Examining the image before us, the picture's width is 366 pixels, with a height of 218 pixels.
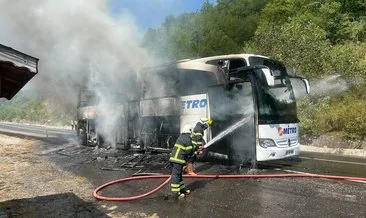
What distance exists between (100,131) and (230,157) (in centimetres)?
694

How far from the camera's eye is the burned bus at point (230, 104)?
966 cm

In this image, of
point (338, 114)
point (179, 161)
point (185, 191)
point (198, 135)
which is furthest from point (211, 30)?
point (179, 161)

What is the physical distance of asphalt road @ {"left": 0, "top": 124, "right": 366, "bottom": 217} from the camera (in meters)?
6.25

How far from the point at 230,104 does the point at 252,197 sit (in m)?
3.52

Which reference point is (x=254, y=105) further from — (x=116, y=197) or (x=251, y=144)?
(x=116, y=197)

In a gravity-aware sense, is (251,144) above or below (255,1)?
below

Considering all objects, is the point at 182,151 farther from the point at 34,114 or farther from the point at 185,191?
the point at 34,114

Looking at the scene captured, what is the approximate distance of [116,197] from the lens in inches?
300

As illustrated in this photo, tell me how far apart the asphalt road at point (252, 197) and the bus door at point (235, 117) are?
50 cm

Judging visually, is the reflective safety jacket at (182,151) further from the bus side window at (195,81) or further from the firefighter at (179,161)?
the bus side window at (195,81)

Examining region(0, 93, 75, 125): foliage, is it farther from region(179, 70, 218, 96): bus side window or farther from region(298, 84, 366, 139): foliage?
region(179, 70, 218, 96): bus side window

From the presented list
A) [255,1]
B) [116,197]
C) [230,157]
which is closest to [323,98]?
[230,157]

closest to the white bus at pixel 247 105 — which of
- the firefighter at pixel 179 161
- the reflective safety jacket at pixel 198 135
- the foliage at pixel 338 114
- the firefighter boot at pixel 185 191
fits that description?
the reflective safety jacket at pixel 198 135

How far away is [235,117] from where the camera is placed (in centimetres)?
1013
